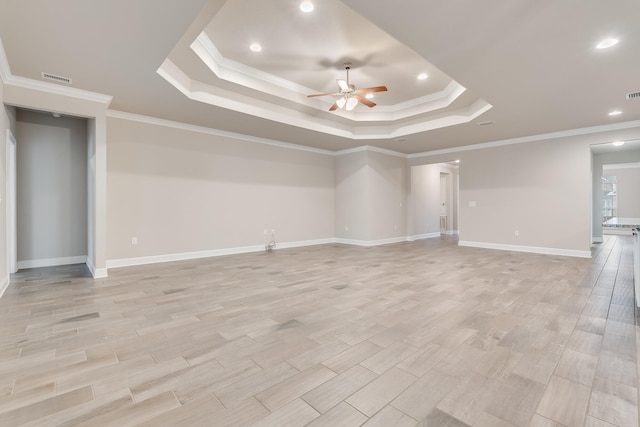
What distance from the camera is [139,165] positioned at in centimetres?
529

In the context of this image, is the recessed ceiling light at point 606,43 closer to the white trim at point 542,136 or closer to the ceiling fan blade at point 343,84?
the ceiling fan blade at point 343,84

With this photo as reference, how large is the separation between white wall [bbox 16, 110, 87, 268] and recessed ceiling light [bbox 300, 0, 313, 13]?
4716 millimetres

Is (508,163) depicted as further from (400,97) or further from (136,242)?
(136,242)

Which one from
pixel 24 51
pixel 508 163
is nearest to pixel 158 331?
pixel 24 51

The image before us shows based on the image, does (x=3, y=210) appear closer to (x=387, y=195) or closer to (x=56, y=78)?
(x=56, y=78)

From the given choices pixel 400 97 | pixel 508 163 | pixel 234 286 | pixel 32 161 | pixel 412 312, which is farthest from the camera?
pixel 508 163

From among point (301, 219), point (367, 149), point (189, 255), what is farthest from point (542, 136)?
point (189, 255)

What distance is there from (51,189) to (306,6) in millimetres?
5214

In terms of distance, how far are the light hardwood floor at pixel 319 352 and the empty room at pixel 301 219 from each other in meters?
0.02

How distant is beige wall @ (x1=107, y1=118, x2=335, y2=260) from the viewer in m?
5.15

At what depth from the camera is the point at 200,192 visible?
602 centimetres

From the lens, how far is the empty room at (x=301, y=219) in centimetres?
172

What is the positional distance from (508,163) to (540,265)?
2937 mm

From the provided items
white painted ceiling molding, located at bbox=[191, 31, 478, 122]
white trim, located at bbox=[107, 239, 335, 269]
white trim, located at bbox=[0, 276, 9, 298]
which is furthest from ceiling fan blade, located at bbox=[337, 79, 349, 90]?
white trim, located at bbox=[0, 276, 9, 298]
